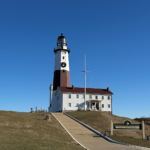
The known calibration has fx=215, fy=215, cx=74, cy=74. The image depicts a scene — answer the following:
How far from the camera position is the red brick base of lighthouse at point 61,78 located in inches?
2445

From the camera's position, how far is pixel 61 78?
62.1 m

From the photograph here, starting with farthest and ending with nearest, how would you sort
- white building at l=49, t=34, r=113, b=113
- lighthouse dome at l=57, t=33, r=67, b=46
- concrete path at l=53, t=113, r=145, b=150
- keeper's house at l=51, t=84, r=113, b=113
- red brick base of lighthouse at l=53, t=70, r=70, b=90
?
1. lighthouse dome at l=57, t=33, r=67, b=46
2. red brick base of lighthouse at l=53, t=70, r=70, b=90
3. white building at l=49, t=34, r=113, b=113
4. keeper's house at l=51, t=84, r=113, b=113
5. concrete path at l=53, t=113, r=145, b=150

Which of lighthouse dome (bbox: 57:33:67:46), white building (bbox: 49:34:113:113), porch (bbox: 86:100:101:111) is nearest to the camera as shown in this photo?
white building (bbox: 49:34:113:113)

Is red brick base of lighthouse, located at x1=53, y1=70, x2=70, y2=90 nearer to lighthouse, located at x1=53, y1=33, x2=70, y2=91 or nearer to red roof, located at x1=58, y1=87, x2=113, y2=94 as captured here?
lighthouse, located at x1=53, y1=33, x2=70, y2=91

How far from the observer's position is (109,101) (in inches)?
2398

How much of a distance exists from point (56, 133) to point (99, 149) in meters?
8.47

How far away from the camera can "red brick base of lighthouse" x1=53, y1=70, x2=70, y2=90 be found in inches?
2445

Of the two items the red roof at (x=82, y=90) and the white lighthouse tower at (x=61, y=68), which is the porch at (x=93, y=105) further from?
the white lighthouse tower at (x=61, y=68)

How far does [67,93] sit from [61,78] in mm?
6360

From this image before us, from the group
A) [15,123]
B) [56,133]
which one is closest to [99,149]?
[56,133]

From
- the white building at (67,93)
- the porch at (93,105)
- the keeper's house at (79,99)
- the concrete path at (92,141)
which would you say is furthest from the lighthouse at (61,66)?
the concrete path at (92,141)

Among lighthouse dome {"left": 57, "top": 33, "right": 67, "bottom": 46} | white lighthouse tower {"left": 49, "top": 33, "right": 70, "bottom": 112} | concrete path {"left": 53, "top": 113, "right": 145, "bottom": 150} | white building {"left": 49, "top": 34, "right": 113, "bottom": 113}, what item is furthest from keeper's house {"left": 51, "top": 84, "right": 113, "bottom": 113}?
concrete path {"left": 53, "top": 113, "right": 145, "bottom": 150}

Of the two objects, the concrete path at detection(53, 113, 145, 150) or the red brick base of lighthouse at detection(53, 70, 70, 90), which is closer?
the concrete path at detection(53, 113, 145, 150)

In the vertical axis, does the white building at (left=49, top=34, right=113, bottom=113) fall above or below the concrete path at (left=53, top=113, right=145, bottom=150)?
above
